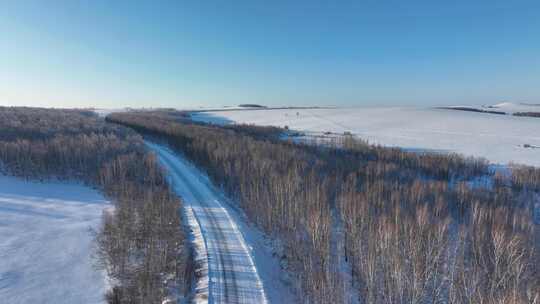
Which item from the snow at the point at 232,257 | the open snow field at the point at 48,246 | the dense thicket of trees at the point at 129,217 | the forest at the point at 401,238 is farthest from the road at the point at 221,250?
the open snow field at the point at 48,246

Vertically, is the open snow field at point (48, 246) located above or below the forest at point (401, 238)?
below

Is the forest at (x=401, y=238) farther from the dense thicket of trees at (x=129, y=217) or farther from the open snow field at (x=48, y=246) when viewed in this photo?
the open snow field at (x=48, y=246)

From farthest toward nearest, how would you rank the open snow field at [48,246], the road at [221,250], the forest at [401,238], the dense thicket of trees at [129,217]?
the open snow field at [48,246]
the dense thicket of trees at [129,217]
the road at [221,250]
the forest at [401,238]

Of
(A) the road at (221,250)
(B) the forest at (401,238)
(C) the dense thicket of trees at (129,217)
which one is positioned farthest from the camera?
(C) the dense thicket of trees at (129,217)

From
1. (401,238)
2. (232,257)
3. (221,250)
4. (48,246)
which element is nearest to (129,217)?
(48,246)

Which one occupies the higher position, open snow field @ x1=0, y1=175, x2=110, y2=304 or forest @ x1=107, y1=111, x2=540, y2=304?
forest @ x1=107, y1=111, x2=540, y2=304

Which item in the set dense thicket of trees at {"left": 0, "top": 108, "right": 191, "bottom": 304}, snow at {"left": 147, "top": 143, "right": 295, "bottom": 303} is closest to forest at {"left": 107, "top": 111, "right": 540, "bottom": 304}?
snow at {"left": 147, "top": 143, "right": 295, "bottom": 303}

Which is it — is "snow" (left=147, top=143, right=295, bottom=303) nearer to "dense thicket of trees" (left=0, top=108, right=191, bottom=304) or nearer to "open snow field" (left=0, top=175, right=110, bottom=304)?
"dense thicket of trees" (left=0, top=108, right=191, bottom=304)
